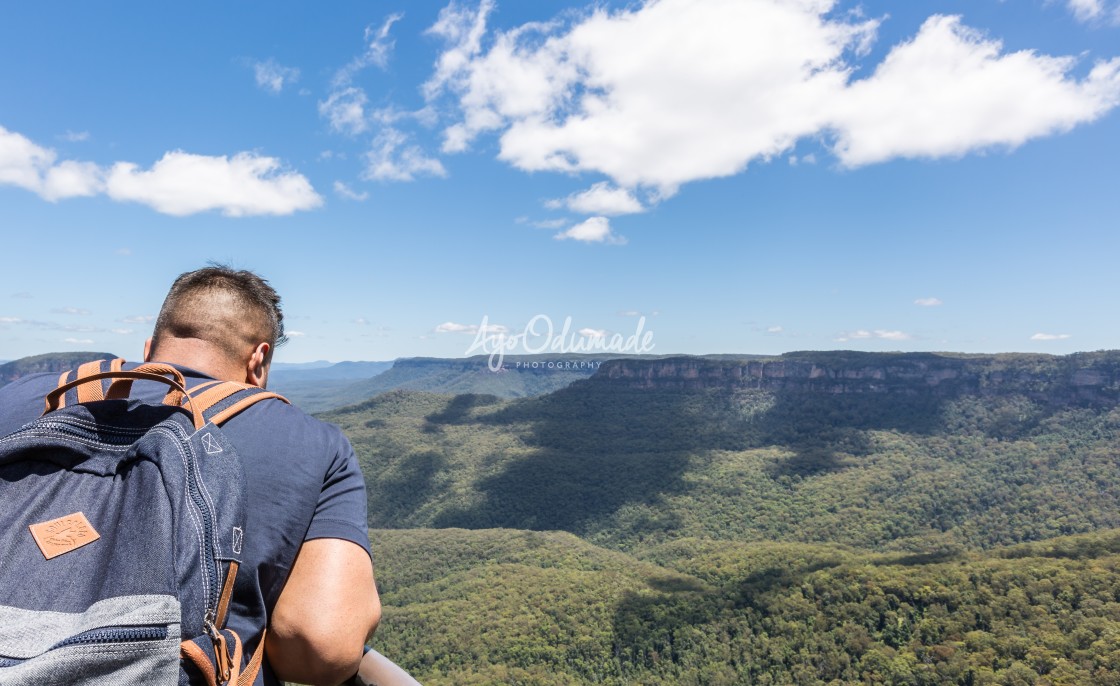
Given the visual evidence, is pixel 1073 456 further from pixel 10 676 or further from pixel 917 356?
pixel 10 676

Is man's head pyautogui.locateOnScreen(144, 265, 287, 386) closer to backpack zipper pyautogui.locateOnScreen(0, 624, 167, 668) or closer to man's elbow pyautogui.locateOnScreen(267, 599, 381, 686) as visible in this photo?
man's elbow pyautogui.locateOnScreen(267, 599, 381, 686)

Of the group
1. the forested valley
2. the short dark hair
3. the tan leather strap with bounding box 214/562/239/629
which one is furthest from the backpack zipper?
the forested valley

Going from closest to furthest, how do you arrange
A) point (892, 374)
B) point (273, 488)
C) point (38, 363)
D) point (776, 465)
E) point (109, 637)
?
point (109, 637)
point (273, 488)
point (776, 465)
point (892, 374)
point (38, 363)

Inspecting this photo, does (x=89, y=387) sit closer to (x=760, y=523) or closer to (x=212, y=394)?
(x=212, y=394)

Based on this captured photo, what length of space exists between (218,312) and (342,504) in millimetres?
1180

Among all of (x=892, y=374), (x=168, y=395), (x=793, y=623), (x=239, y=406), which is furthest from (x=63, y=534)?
(x=892, y=374)

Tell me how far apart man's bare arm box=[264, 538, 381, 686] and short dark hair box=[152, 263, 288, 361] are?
1.14m

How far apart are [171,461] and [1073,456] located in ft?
348

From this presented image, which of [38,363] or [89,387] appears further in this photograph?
[38,363]

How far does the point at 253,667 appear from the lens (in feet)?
5.65

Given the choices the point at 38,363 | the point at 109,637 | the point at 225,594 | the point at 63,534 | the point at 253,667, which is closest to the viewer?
the point at 109,637

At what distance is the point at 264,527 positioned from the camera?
1786 millimetres

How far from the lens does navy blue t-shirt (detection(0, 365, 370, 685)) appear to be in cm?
175

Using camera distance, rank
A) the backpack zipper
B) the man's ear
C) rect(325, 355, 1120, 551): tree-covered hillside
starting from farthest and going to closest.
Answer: rect(325, 355, 1120, 551): tree-covered hillside < the man's ear < the backpack zipper
